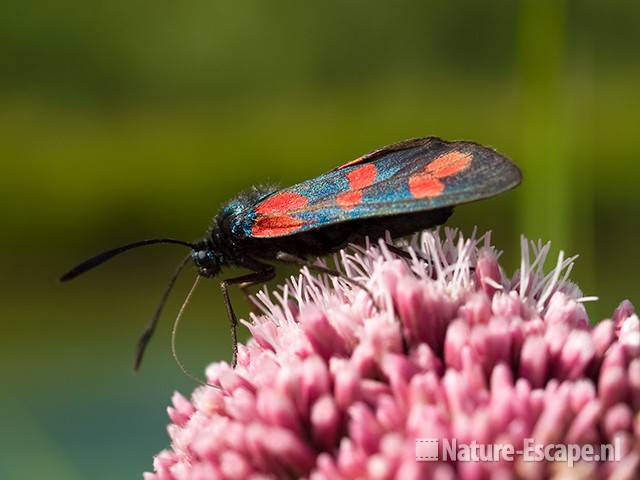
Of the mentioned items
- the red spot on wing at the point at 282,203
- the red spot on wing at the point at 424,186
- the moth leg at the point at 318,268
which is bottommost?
the moth leg at the point at 318,268

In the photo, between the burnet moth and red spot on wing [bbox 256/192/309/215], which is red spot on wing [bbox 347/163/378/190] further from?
red spot on wing [bbox 256/192/309/215]

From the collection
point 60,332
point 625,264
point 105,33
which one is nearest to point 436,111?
point 625,264

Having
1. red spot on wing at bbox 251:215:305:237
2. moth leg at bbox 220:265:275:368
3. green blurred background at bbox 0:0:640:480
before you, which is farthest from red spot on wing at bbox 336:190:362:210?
green blurred background at bbox 0:0:640:480

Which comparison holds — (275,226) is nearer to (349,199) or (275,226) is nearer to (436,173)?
(349,199)

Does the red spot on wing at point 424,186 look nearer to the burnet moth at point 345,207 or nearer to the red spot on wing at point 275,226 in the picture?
the burnet moth at point 345,207

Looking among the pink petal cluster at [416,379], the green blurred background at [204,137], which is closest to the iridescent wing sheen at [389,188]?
the pink petal cluster at [416,379]
